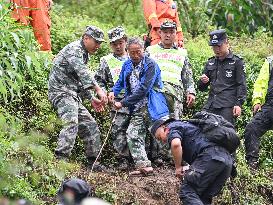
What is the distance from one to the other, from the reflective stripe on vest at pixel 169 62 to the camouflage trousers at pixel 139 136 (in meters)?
0.74

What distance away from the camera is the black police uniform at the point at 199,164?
24.1 ft

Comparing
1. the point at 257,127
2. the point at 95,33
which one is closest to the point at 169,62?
the point at 95,33

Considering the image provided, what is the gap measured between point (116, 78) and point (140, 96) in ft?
3.11

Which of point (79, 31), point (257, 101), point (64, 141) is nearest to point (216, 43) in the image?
point (257, 101)

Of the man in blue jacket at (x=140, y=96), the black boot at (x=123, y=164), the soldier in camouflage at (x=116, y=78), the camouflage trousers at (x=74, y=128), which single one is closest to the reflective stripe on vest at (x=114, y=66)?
the soldier in camouflage at (x=116, y=78)

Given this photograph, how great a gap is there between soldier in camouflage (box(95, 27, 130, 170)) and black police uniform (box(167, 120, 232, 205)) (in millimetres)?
1944

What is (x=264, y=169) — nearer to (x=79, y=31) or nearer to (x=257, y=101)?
(x=257, y=101)

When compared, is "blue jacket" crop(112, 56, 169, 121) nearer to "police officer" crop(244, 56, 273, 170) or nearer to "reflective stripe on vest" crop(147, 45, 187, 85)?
"reflective stripe on vest" crop(147, 45, 187, 85)

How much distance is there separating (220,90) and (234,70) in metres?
0.36

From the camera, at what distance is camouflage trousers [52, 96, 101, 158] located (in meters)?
8.79

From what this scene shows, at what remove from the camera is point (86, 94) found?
29.7 feet

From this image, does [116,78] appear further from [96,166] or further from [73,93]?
[96,166]

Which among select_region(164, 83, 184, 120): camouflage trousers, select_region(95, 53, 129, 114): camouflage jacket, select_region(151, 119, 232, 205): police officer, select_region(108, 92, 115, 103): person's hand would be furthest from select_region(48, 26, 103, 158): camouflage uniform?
select_region(151, 119, 232, 205): police officer

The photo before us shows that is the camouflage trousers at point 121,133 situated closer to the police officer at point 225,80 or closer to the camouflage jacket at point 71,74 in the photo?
the camouflage jacket at point 71,74
